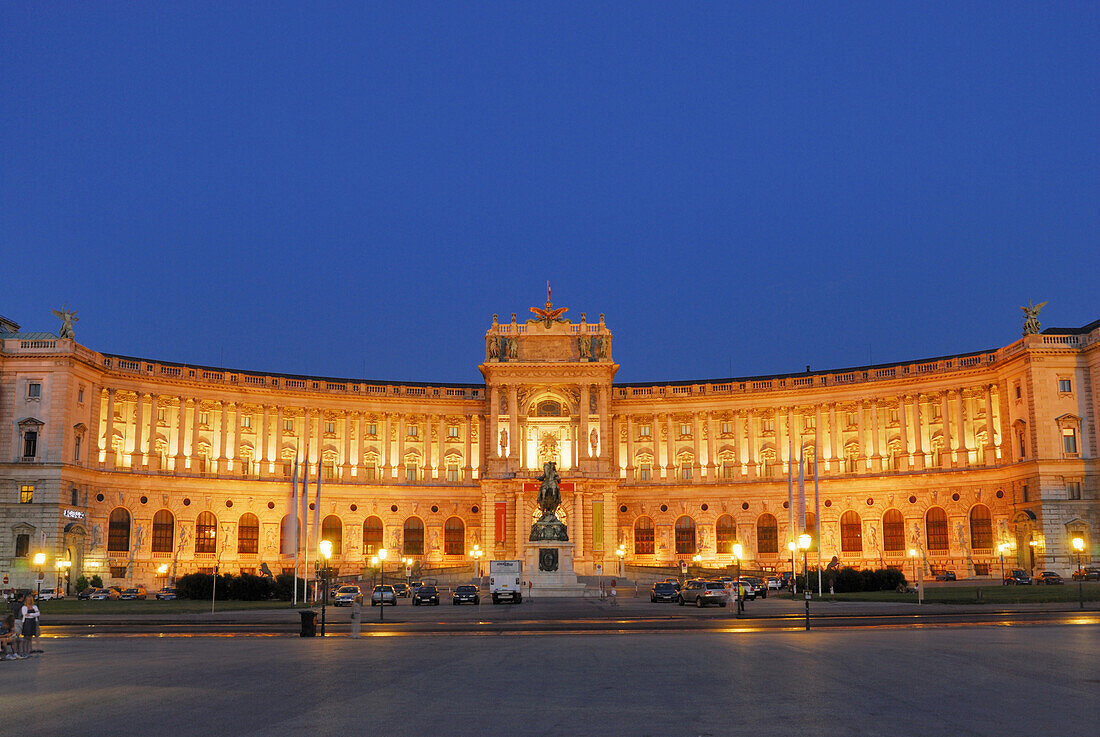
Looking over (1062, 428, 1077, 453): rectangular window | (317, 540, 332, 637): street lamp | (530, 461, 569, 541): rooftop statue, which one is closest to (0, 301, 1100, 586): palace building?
(1062, 428, 1077, 453): rectangular window

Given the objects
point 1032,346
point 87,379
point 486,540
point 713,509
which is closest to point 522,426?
point 486,540

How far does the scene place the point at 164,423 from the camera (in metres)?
106

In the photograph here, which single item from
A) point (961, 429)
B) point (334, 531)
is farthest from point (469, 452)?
point (961, 429)

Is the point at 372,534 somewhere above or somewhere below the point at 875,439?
below

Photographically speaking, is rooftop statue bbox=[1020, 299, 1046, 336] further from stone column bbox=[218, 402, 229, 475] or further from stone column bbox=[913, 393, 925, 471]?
stone column bbox=[218, 402, 229, 475]

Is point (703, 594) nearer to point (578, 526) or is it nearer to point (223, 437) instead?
point (578, 526)

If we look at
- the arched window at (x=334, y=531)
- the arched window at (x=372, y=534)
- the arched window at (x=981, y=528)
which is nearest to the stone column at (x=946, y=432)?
the arched window at (x=981, y=528)

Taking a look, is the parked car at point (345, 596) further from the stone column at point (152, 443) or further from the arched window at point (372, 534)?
the arched window at point (372, 534)

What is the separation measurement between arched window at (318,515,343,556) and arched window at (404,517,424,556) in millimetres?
7522

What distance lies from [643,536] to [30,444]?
209 ft

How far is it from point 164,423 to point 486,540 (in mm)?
36096

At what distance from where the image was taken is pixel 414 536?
375ft

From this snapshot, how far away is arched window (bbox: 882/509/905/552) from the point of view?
339ft

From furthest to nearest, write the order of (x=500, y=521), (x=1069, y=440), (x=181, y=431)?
(x=500, y=521) → (x=181, y=431) → (x=1069, y=440)
